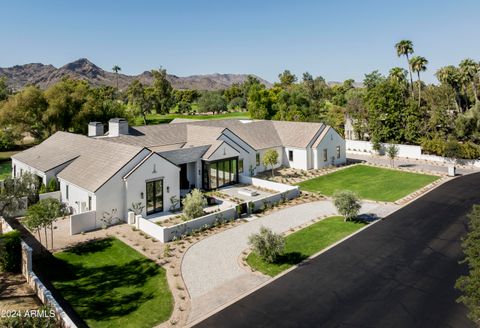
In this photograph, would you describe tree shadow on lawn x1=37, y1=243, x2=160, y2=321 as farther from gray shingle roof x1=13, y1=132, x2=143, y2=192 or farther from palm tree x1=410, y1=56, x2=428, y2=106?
palm tree x1=410, y1=56, x2=428, y2=106

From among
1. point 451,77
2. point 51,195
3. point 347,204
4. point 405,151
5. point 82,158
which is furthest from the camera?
point 451,77

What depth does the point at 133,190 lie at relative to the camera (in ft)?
84.4

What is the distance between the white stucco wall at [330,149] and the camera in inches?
1650

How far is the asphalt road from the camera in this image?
13.8 metres

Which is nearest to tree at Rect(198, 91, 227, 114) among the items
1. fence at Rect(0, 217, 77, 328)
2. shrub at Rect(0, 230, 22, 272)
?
shrub at Rect(0, 230, 22, 272)

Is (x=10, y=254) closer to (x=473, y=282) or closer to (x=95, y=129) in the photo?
(x=473, y=282)

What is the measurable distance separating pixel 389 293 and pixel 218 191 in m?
20.0

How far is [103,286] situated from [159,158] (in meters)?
11.9

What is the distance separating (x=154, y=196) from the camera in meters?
27.0

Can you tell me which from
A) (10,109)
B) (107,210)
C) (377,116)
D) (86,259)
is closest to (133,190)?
(107,210)

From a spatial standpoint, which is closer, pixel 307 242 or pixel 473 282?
pixel 473 282

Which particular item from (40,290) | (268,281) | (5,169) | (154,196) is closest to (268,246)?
(268,281)

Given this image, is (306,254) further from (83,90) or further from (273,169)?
(83,90)

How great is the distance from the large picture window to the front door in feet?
23.5
